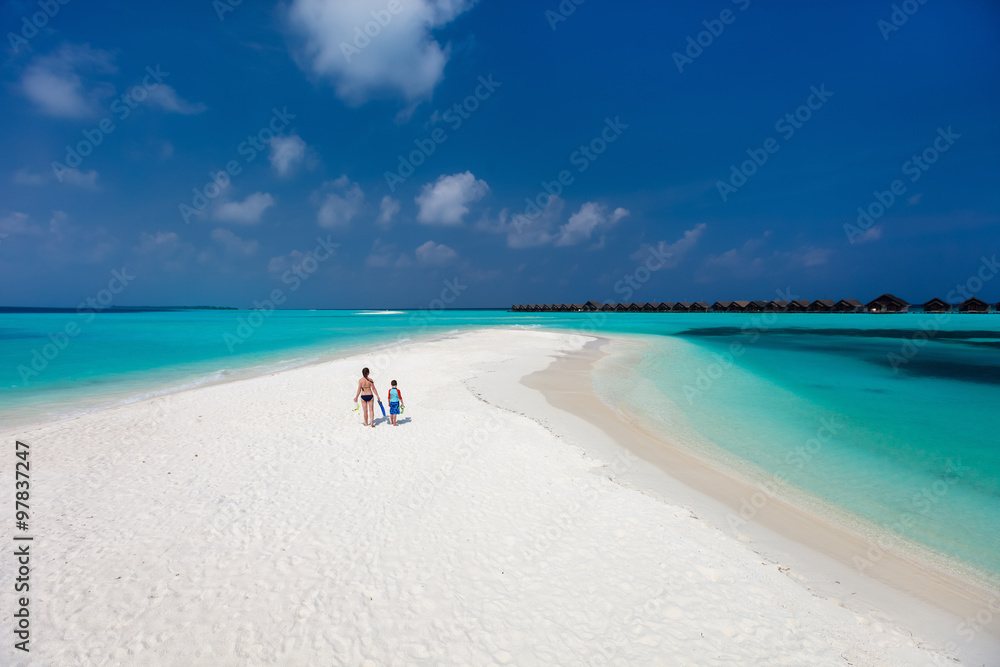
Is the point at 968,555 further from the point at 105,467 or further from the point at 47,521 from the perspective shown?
the point at 105,467

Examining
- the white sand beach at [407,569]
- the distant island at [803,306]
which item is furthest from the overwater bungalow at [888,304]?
the white sand beach at [407,569]

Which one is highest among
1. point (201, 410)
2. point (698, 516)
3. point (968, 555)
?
point (201, 410)

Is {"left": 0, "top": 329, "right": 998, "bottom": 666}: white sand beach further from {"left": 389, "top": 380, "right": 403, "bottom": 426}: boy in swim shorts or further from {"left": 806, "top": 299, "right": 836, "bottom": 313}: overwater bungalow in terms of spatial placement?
{"left": 806, "top": 299, "right": 836, "bottom": 313}: overwater bungalow

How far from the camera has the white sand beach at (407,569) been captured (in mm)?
4129

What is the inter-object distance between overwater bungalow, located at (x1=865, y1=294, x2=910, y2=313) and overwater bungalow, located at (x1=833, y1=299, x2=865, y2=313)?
8.15ft

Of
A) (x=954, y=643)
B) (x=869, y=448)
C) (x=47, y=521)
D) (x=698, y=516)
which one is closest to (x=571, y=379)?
(x=869, y=448)

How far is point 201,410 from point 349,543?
10.4m

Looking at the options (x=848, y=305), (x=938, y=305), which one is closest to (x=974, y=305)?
(x=938, y=305)

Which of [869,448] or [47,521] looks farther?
[869,448]

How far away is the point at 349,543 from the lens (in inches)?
229

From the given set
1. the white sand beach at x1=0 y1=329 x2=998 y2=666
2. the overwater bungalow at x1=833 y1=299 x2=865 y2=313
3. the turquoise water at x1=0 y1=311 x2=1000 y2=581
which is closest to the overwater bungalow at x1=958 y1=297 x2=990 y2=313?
the overwater bungalow at x1=833 y1=299 x2=865 y2=313

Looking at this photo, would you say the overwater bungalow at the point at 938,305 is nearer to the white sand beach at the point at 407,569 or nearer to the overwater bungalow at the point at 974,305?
the overwater bungalow at the point at 974,305

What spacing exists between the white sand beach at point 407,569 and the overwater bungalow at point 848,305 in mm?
138942

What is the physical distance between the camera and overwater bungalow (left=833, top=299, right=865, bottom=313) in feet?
364
